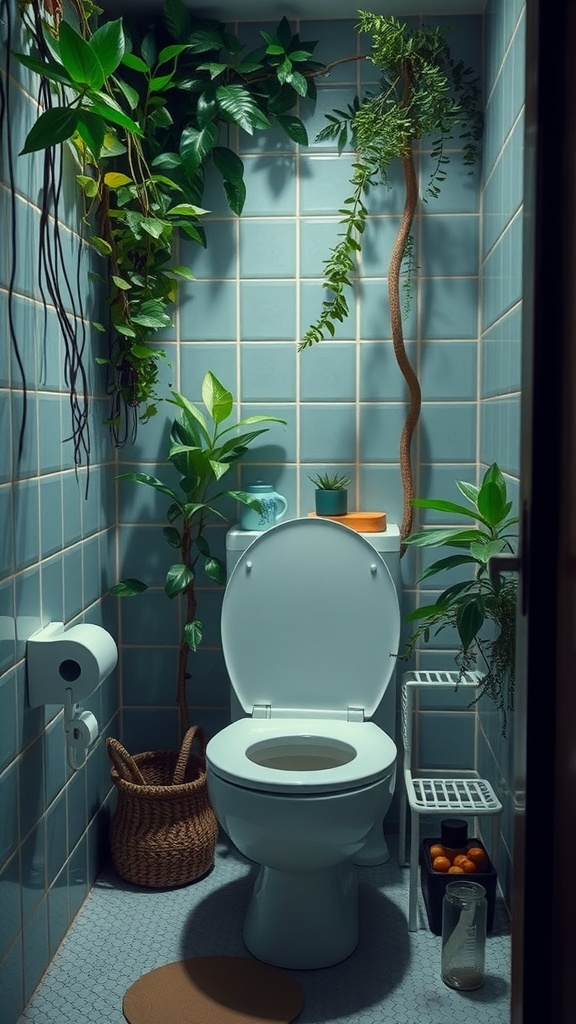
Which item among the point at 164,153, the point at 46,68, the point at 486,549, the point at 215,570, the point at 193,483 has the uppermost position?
the point at 164,153

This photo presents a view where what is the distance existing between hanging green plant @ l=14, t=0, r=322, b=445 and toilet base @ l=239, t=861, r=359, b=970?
3.79 ft

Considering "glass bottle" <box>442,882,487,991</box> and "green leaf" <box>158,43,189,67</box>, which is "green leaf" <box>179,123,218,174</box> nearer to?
"green leaf" <box>158,43,189,67</box>

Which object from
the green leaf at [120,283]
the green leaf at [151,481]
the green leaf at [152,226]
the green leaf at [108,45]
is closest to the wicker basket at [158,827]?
the green leaf at [151,481]

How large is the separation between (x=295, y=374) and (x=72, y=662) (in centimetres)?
105

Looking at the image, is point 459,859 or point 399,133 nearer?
point 459,859

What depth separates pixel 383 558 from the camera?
7.60 ft

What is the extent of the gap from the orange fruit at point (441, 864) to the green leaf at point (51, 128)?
1641 millimetres

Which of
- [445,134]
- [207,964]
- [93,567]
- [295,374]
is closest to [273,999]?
[207,964]

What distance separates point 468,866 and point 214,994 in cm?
60

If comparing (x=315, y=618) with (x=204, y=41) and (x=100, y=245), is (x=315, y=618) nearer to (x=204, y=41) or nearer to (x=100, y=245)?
(x=100, y=245)

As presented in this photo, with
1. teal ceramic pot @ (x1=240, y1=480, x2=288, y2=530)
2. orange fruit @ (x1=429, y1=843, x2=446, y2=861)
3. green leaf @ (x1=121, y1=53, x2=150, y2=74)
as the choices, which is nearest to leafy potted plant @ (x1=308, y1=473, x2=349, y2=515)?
teal ceramic pot @ (x1=240, y1=480, x2=288, y2=530)

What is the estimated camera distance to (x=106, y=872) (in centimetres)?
235

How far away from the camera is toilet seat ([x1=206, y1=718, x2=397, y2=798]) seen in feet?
5.85

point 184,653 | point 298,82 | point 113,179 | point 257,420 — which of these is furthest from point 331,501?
point 298,82
